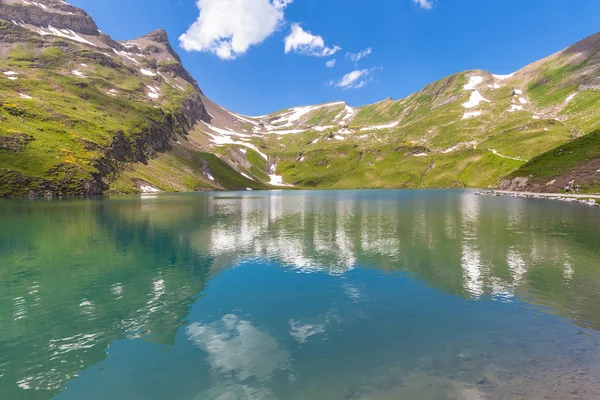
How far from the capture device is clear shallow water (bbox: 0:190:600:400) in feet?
48.9

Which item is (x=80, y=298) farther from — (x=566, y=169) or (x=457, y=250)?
(x=566, y=169)

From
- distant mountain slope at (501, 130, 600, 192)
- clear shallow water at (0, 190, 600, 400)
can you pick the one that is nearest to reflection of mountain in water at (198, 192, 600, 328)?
clear shallow water at (0, 190, 600, 400)

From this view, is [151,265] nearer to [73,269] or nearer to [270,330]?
[73,269]

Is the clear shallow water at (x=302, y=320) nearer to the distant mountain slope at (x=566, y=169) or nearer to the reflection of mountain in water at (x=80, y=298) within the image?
the reflection of mountain in water at (x=80, y=298)

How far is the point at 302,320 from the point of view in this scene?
2209cm

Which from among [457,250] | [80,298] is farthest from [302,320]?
[457,250]

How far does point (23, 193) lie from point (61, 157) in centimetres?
3343

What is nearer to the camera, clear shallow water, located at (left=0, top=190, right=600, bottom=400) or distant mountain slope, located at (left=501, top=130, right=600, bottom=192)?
clear shallow water, located at (left=0, top=190, right=600, bottom=400)

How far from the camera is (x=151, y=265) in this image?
3644cm

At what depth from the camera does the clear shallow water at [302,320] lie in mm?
14891

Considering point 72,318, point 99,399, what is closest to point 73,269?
point 72,318

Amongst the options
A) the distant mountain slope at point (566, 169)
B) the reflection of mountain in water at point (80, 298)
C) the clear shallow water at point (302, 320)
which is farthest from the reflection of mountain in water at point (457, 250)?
the distant mountain slope at point (566, 169)

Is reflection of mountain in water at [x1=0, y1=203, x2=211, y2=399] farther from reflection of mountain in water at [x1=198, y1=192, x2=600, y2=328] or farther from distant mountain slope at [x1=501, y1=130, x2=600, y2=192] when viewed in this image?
distant mountain slope at [x1=501, y1=130, x2=600, y2=192]

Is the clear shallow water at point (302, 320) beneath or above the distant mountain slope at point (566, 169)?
beneath
